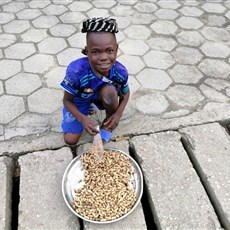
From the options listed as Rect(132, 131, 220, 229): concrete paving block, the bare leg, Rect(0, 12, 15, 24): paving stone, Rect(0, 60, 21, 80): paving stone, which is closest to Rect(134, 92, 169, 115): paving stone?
Rect(132, 131, 220, 229): concrete paving block

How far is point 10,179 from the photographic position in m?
2.11

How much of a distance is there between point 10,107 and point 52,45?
99cm

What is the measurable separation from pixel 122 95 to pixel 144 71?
846 mm

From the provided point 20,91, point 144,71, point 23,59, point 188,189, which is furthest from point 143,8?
point 188,189

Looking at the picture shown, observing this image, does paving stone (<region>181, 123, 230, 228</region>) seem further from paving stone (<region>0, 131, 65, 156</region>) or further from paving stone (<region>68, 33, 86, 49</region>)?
paving stone (<region>68, 33, 86, 49</region>)

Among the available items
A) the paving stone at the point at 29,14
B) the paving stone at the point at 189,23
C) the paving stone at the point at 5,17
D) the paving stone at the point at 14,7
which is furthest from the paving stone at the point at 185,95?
the paving stone at the point at 14,7

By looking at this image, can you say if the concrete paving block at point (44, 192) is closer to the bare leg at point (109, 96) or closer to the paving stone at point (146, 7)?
the bare leg at point (109, 96)

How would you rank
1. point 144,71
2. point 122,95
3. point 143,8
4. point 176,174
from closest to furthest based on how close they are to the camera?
point 176,174 < point 122,95 < point 144,71 < point 143,8

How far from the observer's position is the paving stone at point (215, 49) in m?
3.25

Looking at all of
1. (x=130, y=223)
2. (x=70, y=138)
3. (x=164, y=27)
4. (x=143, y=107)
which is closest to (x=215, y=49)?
(x=164, y=27)

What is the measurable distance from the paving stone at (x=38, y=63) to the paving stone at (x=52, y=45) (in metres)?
0.10

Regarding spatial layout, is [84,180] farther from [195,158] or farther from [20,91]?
[20,91]

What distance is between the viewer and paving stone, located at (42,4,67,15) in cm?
383

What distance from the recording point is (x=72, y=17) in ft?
12.3
